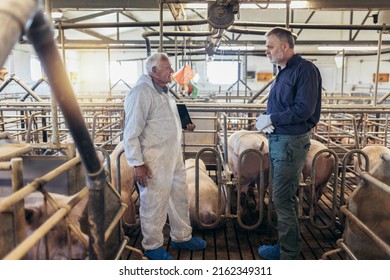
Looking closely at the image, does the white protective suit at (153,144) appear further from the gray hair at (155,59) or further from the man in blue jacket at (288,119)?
the man in blue jacket at (288,119)

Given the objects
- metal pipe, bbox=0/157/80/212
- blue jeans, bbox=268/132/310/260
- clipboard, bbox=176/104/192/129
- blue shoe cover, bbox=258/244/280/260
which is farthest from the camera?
clipboard, bbox=176/104/192/129

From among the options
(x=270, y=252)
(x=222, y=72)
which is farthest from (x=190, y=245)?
(x=222, y=72)

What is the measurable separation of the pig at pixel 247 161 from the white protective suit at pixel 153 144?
1.00 metres

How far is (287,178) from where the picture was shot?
254 centimetres

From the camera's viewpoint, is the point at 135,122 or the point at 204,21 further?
the point at 204,21

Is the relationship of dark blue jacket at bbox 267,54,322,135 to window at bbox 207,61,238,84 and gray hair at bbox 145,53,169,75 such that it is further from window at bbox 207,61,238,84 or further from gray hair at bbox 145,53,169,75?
window at bbox 207,61,238,84

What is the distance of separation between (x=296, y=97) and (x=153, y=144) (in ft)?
3.32

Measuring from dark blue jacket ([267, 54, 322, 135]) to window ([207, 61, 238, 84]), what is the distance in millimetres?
15546

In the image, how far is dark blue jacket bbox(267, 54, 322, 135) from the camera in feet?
7.91

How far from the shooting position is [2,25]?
0.76m

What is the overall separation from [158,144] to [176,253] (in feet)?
2.98

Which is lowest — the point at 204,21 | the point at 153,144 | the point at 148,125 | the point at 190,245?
the point at 190,245

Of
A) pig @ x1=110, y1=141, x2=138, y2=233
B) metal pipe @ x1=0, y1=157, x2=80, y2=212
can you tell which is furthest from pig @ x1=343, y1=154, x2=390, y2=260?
pig @ x1=110, y1=141, x2=138, y2=233

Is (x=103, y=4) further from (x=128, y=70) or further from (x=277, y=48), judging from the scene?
(x=128, y=70)
